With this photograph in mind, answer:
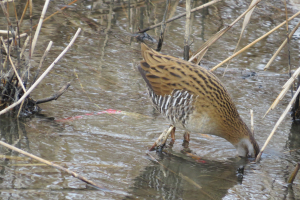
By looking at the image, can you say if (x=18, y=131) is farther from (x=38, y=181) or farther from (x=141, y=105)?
(x=141, y=105)

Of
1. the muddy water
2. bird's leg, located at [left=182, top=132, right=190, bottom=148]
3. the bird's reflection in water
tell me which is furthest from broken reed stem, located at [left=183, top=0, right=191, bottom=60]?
the bird's reflection in water

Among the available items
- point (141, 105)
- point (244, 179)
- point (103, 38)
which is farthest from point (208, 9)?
point (244, 179)

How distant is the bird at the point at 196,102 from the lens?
12.1 ft

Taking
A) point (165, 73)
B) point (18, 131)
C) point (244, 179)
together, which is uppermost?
point (165, 73)

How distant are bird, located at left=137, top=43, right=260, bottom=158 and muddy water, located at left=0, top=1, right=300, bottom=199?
22cm

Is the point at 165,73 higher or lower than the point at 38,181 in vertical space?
higher

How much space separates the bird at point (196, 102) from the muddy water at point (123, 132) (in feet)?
0.73

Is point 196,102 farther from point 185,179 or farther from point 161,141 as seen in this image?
point 185,179

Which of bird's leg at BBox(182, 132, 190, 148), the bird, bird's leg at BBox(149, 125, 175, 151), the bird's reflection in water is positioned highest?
the bird

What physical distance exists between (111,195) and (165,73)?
4.74 feet

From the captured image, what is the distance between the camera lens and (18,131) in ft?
11.7

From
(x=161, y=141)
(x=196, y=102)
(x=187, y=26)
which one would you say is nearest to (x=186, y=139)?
(x=161, y=141)

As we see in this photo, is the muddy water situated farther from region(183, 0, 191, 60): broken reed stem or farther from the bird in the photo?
region(183, 0, 191, 60): broken reed stem

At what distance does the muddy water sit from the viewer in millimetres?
2992
